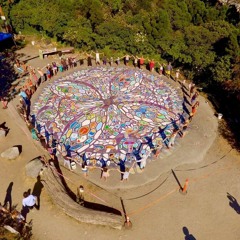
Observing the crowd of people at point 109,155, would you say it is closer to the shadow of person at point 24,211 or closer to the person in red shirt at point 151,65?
the person in red shirt at point 151,65

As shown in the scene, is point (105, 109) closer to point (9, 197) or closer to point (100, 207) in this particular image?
point (100, 207)

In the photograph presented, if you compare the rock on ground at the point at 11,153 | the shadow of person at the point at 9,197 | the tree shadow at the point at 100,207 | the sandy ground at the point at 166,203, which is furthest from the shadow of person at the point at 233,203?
the rock on ground at the point at 11,153

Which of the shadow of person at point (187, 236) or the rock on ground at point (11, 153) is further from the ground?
the shadow of person at point (187, 236)

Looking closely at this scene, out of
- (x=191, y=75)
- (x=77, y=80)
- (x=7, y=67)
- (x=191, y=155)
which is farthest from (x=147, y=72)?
(x=7, y=67)

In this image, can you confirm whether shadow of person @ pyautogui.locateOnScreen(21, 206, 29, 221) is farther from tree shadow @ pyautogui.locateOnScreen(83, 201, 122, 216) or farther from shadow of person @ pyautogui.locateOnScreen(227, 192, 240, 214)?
shadow of person @ pyautogui.locateOnScreen(227, 192, 240, 214)

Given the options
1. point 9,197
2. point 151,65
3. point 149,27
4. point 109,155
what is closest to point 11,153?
point 9,197

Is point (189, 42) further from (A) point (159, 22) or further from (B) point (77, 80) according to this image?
(B) point (77, 80)

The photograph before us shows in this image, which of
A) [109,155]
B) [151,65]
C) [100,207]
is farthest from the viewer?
[151,65]
